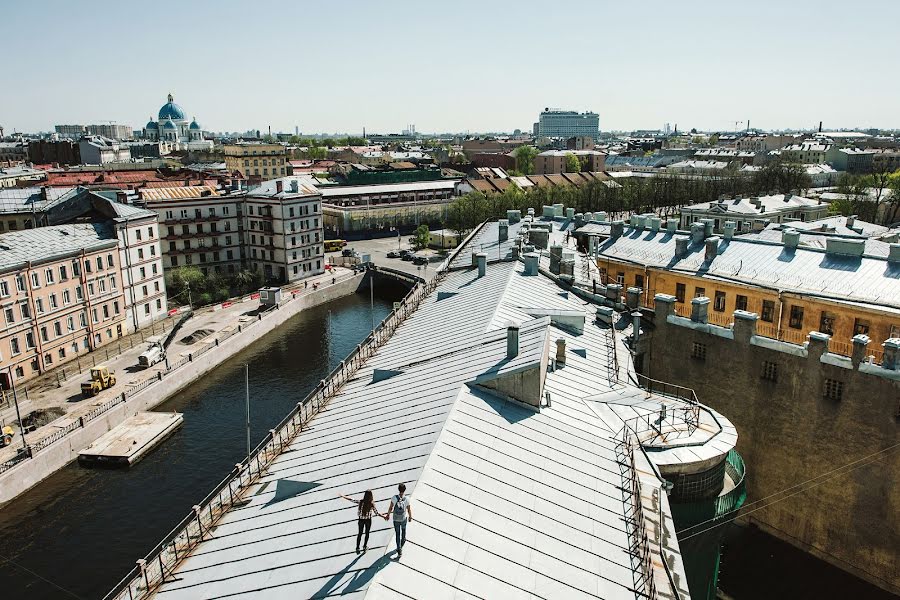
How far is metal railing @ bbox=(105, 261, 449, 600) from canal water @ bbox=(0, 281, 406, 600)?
45.4ft

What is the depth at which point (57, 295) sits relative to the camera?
177 feet

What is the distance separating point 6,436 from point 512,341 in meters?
35.6

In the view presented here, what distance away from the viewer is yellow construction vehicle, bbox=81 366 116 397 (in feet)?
157

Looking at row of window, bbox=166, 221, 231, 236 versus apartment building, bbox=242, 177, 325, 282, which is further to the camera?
apartment building, bbox=242, 177, 325, 282

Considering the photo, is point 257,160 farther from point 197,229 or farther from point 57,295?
point 57,295

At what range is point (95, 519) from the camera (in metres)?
36.9

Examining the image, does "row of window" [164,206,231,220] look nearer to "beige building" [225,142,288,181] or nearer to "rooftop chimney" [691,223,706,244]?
"rooftop chimney" [691,223,706,244]

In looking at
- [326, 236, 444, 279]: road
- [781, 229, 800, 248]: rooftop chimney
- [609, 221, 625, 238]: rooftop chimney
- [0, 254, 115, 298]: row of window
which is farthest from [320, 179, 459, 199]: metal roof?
[781, 229, 800, 248]: rooftop chimney

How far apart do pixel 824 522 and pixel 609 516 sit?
19.0 m

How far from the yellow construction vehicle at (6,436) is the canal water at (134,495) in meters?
3.78

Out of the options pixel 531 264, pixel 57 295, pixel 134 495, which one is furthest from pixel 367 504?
pixel 57 295

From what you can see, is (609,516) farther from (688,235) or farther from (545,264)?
(688,235)

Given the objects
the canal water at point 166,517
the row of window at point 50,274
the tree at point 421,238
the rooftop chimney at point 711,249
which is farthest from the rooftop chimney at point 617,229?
the tree at point 421,238

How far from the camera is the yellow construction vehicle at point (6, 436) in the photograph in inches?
1588
